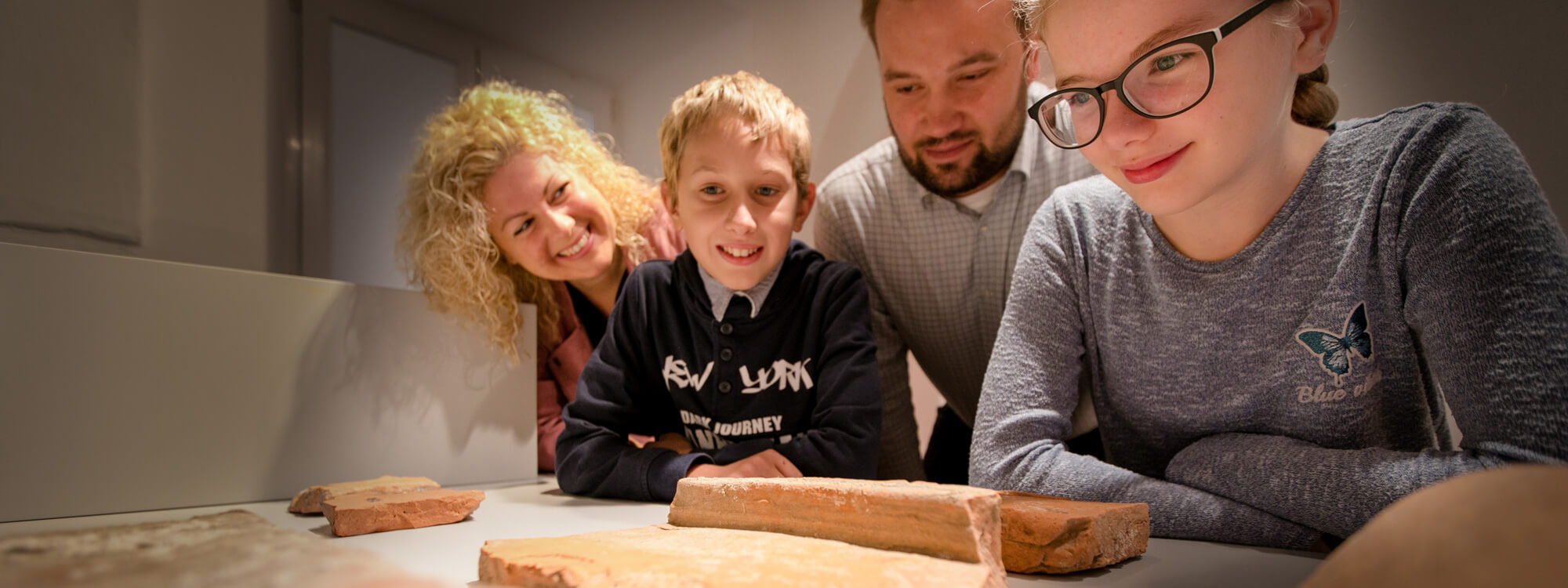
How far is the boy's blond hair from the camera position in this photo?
1454 millimetres

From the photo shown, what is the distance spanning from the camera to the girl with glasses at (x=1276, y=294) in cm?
81

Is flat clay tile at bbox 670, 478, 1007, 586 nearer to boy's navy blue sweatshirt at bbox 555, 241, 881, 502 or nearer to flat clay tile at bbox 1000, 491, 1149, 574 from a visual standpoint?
flat clay tile at bbox 1000, 491, 1149, 574

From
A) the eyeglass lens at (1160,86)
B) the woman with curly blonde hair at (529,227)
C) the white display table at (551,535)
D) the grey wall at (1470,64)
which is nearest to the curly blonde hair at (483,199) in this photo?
the woman with curly blonde hair at (529,227)

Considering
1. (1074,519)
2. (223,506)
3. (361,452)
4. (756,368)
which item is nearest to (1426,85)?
(1074,519)

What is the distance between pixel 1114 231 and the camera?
1170 millimetres

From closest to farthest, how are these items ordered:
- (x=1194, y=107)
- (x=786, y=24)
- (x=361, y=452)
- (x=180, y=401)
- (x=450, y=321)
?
(x=1194, y=107) < (x=180, y=401) < (x=361, y=452) < (x=450, y=321) < (x=786, y=24)

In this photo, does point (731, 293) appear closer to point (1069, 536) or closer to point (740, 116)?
point (740, 116)

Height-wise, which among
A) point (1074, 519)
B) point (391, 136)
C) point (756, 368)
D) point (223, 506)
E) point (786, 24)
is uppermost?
point (786, 24)

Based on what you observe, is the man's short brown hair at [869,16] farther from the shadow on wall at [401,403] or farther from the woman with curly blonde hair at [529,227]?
the shadow on wall at [401,403]

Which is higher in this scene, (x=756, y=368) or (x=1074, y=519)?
(x=756, y=368)

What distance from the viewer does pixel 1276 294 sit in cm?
99

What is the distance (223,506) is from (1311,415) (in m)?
1.70

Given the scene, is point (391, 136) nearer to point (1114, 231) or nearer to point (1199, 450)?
point (1114, 231)

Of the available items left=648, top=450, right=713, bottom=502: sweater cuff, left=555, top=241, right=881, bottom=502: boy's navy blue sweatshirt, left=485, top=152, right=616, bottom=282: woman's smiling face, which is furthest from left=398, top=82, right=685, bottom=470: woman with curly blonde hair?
left=648, top=450, right=713, bottom=502: sweater cuff
